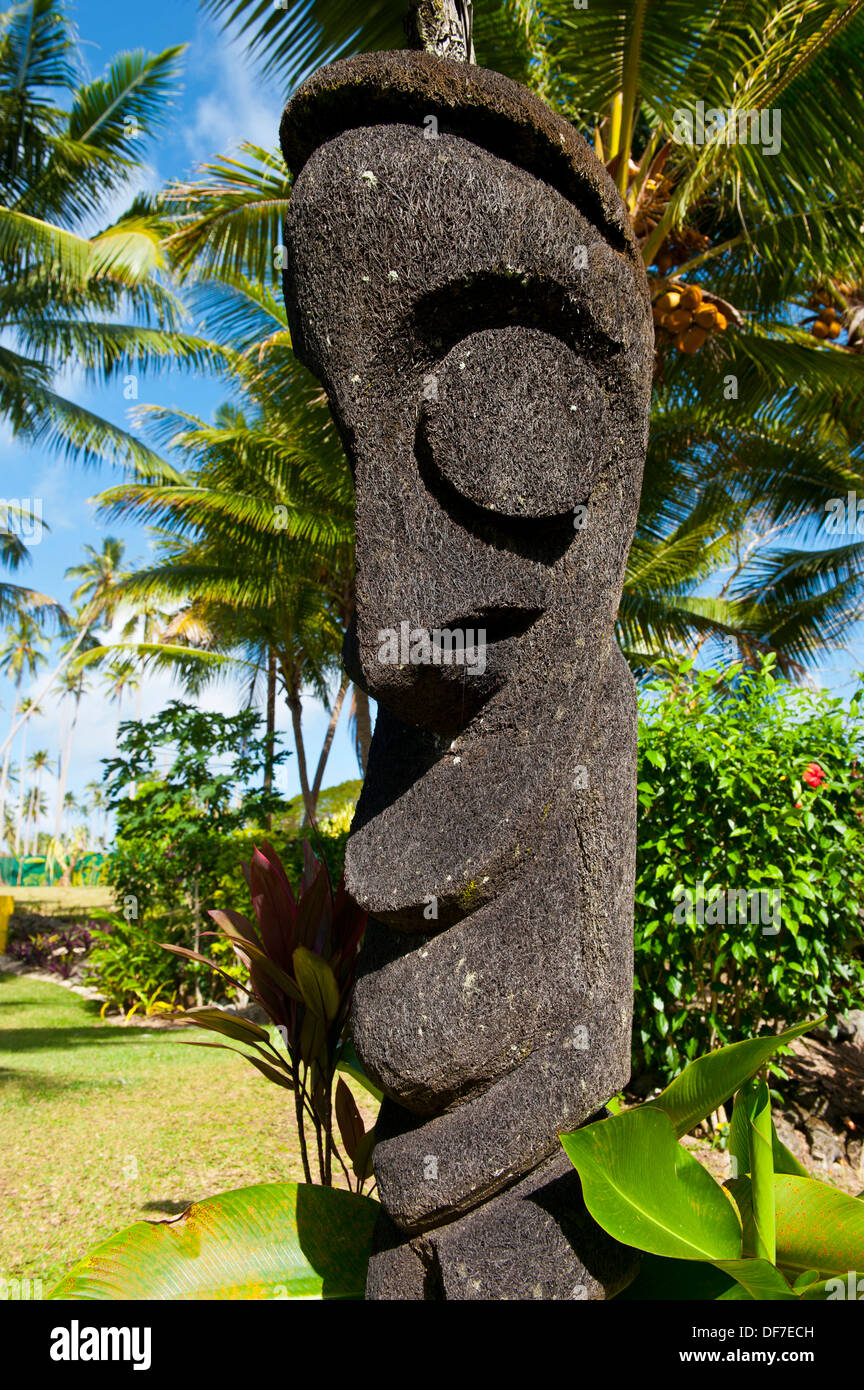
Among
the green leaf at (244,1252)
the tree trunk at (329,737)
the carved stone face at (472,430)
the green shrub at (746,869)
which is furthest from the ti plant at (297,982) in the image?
the tree trunk at (329,737)

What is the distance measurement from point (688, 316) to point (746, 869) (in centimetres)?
456

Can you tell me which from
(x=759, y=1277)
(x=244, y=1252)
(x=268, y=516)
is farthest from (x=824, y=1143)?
(x=268, y=516)

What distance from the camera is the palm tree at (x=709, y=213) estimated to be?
608 centimetres

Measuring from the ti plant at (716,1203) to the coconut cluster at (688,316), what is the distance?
6257 mm

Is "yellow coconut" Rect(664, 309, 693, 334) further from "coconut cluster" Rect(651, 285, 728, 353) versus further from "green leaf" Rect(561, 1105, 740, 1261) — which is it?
"green leaf" Rect(561, 1105, 740, 1261)

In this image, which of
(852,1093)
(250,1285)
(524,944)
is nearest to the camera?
(524,944)

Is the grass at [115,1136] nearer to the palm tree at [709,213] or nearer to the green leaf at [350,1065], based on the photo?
the green leaf at [350,1065]

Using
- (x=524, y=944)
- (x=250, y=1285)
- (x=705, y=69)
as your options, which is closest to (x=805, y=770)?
(x=524, y=944)

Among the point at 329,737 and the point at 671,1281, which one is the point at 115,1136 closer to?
the point at 671,1281

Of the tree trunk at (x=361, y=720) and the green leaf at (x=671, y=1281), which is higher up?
the tree trunk at (x=361, y=720)

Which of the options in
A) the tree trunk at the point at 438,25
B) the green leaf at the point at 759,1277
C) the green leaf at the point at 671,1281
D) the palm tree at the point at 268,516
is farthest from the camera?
the palm tree at the point at 268,516
